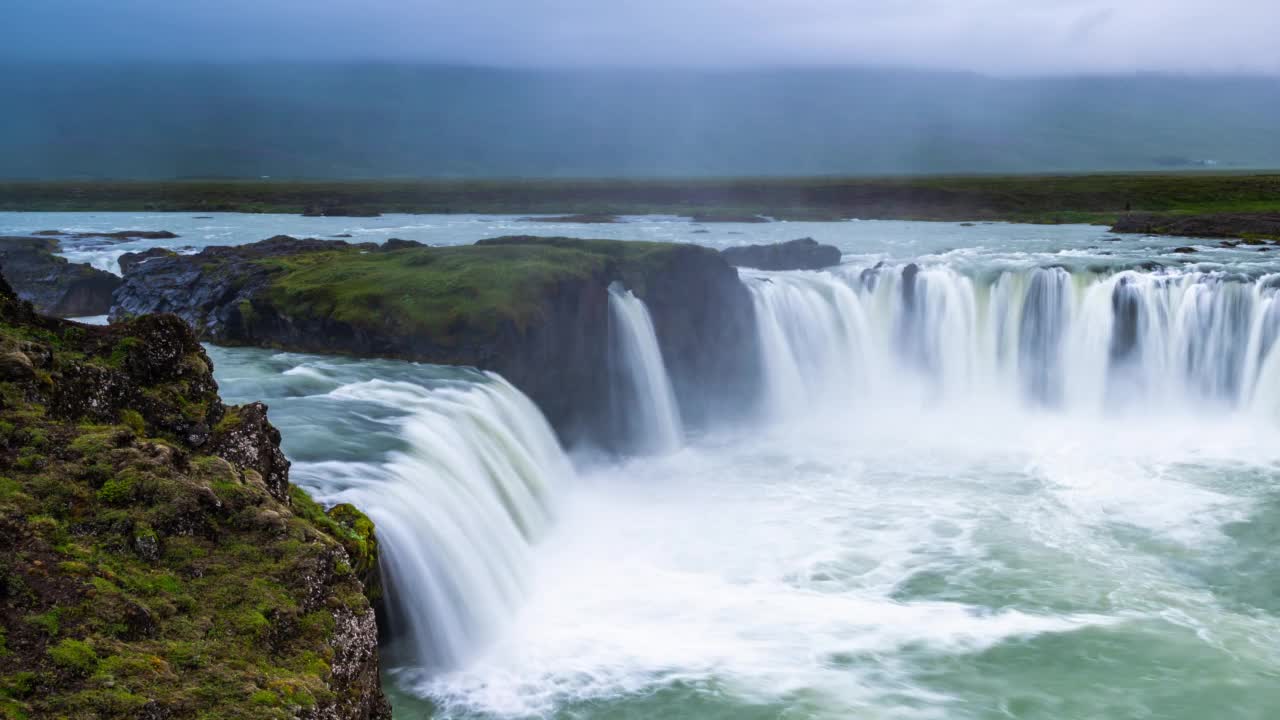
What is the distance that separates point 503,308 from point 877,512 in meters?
10.4

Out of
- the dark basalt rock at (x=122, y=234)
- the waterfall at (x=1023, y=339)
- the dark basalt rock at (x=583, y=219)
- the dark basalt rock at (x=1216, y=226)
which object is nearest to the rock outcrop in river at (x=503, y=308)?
the waterfall at (x=1023, y=339)

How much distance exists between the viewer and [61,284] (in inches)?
1583

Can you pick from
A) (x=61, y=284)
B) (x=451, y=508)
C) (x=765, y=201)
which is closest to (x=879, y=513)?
(x=451, y=508)

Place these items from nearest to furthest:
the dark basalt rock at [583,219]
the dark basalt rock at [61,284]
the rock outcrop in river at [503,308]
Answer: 1. the rock outcrop in river at [503,308]
2. the dark basalt rock at [61,284]
3. the dark basalt rock at [583,219]

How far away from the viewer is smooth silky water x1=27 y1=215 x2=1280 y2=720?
46.3ft

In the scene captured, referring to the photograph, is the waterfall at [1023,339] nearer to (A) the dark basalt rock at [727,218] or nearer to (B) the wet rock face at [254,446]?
(B) the wet rock face at [254,446]

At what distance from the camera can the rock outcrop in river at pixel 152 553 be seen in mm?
7652

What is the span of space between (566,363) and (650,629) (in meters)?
12.3

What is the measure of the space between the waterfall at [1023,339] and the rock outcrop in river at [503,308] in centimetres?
228

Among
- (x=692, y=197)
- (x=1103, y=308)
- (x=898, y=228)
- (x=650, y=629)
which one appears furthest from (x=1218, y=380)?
(x=692, y=197)

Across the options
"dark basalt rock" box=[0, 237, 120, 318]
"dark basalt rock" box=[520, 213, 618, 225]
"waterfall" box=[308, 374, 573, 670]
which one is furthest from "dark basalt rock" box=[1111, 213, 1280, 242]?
"dark basalt rock" box=[0, 237, 120, 318]

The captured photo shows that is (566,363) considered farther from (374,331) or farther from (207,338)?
(207,338)

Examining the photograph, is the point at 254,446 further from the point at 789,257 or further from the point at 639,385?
the point at 789,257

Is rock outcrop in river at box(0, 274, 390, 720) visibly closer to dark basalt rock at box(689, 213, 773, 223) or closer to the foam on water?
the foam on water
